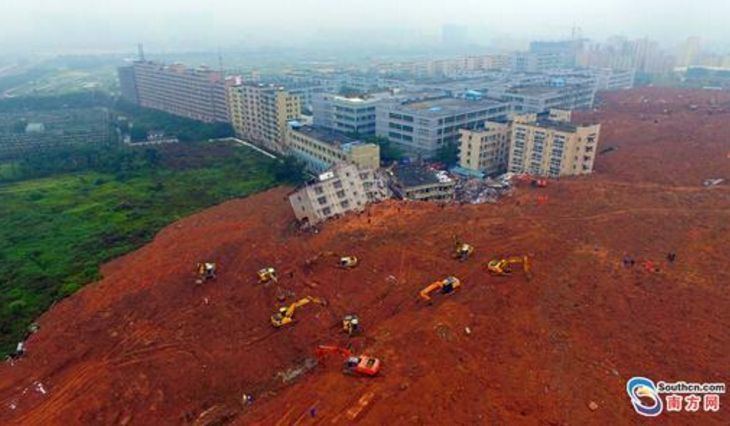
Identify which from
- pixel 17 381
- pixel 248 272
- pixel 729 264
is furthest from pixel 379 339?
pixel 729 264

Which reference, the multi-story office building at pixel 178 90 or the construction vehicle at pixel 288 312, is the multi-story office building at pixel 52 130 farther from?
→ the construction vehicle at pixel 288 312

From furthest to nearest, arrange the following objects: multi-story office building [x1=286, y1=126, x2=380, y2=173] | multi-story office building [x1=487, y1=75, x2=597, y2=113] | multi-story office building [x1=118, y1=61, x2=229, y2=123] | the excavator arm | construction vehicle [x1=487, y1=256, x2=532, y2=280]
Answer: multi-story office building [x1=118, y1=61, x2=229, y2=123], multi-story office building [x1=487, y1=75, x2=597, y2=113], multi-story office building [x1=286, y1=126, x2=380, y2=173], construction vehicle [x1=487, y1=256, x2=532, y2=280], the excavator arm

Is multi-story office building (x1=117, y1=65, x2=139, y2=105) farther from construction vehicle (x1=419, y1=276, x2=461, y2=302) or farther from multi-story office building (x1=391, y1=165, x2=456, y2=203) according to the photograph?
construction vehicle (x1=419, y1=276, x2=461, y2=302)

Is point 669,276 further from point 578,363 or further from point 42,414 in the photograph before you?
point 42,414

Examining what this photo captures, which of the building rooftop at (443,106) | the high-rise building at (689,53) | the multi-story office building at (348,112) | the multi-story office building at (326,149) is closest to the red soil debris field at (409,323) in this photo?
the multi-story office building at (326,149)

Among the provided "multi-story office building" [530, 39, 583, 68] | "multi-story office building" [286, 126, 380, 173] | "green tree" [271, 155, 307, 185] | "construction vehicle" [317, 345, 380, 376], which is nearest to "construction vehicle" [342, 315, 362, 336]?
"construction vehicle" [317, 345, 380, 376]

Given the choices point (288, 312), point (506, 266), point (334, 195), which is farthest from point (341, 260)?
point (506, 266)
